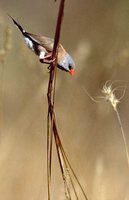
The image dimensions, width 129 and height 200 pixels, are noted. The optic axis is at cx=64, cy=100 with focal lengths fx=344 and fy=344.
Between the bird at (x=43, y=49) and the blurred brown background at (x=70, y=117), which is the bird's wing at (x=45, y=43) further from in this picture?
the blurred brown background at (x=70, y=117)

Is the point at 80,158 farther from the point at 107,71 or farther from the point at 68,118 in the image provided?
the point at 107,71

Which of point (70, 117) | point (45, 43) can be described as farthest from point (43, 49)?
point (70, 117)

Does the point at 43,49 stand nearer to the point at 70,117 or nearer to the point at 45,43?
the point at 45,43

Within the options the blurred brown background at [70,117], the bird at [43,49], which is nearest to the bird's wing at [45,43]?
the bird at [43,49]

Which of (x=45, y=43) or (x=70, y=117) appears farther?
(x=70, y=117)

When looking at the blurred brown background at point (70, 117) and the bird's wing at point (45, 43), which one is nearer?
the bird's wing at point (45, 43)

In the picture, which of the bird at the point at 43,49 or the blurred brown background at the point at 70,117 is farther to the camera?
the blurred brown background at the point at 70,117

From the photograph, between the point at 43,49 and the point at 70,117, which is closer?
the point at 43,49

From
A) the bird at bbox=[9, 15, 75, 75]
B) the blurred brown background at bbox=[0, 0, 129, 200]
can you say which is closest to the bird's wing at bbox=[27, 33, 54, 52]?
the bird at bbox=[9, 15, 75, 75]

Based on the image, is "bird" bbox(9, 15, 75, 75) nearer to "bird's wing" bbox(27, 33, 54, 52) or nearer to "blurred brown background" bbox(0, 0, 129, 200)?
"bird's wing" bbox(27, 33, 54, 52)
